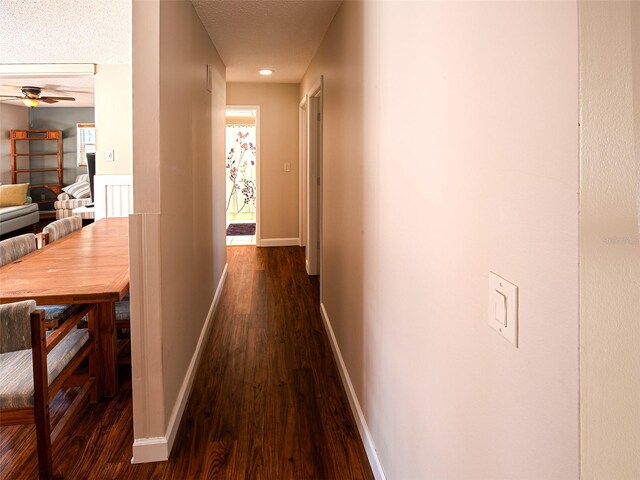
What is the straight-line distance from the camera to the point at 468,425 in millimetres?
1025

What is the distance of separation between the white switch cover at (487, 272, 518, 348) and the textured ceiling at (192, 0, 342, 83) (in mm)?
2525

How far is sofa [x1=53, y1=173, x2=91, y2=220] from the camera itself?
857 centimetres

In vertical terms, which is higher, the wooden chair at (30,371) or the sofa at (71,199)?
the sofa at (71,199)

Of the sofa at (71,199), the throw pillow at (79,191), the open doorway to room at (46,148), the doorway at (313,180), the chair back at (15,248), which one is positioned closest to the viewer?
the chair back at (15,248)

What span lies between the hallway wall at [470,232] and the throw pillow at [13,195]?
8585 millimetres

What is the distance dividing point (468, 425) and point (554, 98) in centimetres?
70

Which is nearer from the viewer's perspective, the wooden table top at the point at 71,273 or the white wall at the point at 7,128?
the wooden table top at the point at 71,273

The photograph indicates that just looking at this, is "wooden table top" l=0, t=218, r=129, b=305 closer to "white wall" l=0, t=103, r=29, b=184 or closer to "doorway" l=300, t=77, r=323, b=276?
"doorway" l=300, t=77, r=323, b=276

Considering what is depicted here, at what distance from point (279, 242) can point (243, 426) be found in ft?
15.1

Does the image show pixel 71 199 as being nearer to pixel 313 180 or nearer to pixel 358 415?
pixel 313 180

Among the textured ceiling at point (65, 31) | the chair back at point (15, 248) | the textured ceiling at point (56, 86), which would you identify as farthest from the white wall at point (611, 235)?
the textured ceiling at point (56, 86)

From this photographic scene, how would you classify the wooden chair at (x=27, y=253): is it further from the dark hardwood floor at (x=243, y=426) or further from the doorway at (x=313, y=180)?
the doorway at (x=313, y=180)

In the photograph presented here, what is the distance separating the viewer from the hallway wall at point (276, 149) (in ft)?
21.0

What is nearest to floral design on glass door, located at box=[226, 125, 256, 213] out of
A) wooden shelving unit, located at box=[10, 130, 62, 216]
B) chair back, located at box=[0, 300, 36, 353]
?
wooden shelving unit, located at box=[10, 130, 62, 216]
